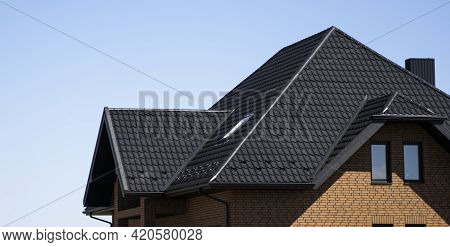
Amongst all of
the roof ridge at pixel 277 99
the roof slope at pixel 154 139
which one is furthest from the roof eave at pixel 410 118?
the roof slope at pixel 154 139

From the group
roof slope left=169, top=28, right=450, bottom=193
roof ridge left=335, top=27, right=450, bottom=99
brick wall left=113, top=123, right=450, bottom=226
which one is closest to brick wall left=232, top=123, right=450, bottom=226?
brick wall left=113, top=123, right=450, bottom=226

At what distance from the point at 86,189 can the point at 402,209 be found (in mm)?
12039

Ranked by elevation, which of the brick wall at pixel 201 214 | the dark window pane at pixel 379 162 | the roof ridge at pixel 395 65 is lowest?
the brick wall at pixel 201 214

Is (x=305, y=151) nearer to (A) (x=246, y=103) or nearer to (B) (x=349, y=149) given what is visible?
Answer: (B) (x=349, y=149)

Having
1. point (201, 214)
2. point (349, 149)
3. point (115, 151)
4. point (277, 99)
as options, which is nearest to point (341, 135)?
point (349, 149)

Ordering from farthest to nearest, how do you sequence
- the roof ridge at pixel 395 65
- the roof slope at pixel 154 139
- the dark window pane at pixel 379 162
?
the roof ridge at pixel 395 65 → the roof slope at pixel 154 139 → the dark window pane at pixel 379 162

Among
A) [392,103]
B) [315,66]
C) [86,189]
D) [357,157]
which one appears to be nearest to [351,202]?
[357,157]

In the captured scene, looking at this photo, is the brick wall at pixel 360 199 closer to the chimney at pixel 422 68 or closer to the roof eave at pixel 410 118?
the roof eave at pixel 410 118

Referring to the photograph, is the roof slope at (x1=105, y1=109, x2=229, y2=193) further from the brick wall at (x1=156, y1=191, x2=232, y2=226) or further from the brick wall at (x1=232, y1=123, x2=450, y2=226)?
the brick wall at (x1=232, y1=123, x2=450, y2=226)

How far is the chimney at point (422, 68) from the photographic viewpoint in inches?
Answer: 1283

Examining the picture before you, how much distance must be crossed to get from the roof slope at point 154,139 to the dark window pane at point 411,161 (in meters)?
6.71

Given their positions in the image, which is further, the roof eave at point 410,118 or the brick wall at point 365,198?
the roof eave at point 410,118

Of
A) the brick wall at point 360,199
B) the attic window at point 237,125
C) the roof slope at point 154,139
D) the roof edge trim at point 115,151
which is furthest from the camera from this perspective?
the attic window at point 237,125

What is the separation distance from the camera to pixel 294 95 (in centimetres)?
2900
